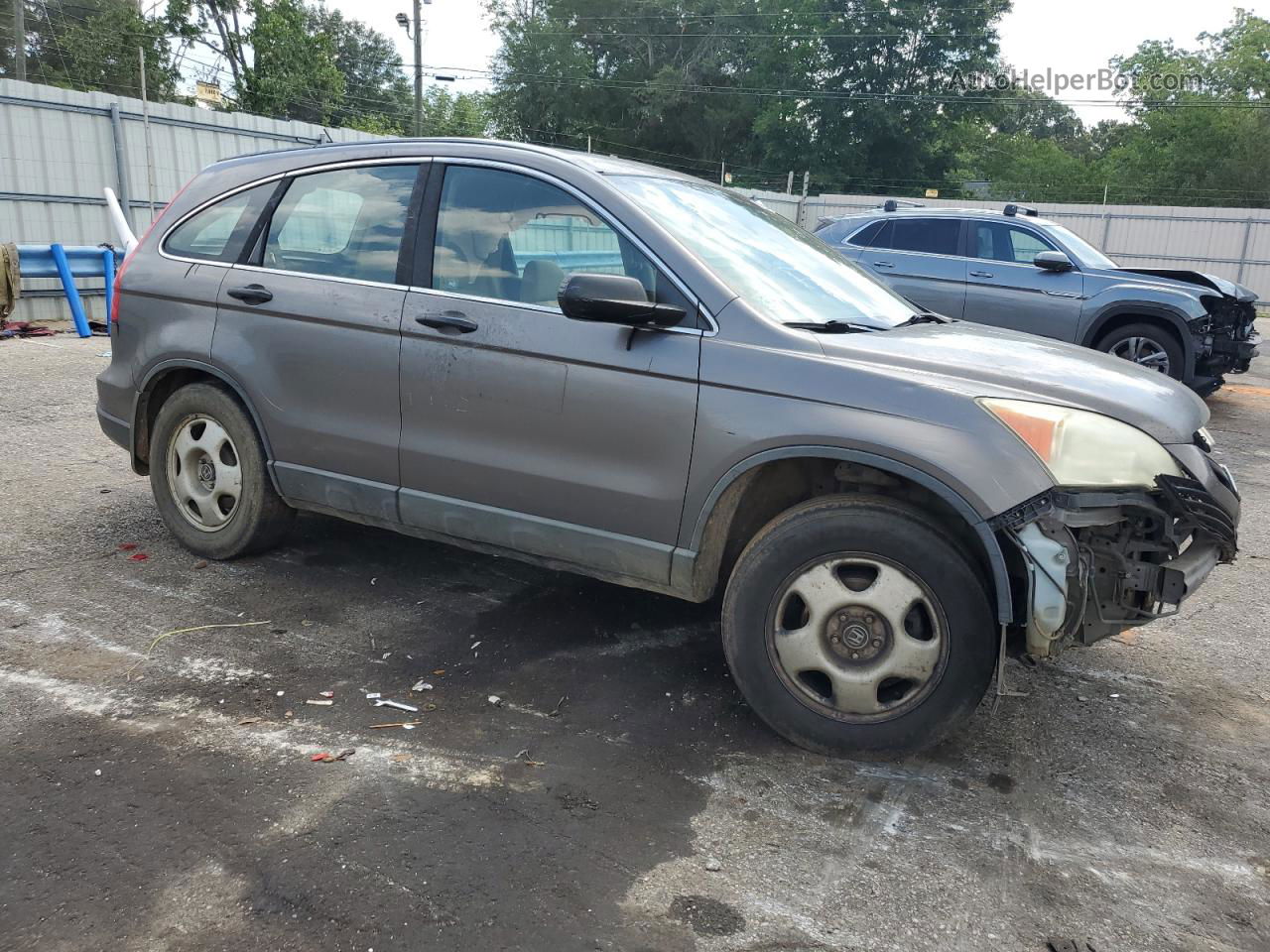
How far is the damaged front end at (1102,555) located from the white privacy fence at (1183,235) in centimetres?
2283

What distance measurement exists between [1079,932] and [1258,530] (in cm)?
458

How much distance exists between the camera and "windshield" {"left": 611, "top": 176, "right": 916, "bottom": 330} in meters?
3.62

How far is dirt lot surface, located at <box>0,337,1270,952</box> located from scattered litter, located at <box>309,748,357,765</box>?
42 mm

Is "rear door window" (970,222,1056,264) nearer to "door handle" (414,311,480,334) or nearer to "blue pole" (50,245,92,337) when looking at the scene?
"door handle" (414,311,480,334)

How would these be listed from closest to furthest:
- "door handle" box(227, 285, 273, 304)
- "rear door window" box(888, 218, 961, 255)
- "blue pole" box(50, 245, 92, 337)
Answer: "door handle" box(227, 285, 273, 304) < "rear door window" box(888, 218, 961, 255) < "blue pole" box(50, 245, 92, 337)

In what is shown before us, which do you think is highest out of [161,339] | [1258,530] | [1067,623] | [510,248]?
[510,248]

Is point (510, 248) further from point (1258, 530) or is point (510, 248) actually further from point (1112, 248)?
point (1112, 248)

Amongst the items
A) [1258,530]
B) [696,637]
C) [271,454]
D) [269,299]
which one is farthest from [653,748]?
[1258,530]

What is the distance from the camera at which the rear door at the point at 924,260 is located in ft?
34.7

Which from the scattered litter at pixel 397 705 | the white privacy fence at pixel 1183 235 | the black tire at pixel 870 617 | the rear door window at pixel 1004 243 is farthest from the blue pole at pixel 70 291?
the white privacy fence at pixel 1183 235

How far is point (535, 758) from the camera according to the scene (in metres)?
3.23

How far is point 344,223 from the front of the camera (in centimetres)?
433

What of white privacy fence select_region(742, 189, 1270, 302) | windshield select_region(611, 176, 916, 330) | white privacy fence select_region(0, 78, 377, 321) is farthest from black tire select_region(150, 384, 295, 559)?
white privacy fence select_region(742, 189, 1270, 302)

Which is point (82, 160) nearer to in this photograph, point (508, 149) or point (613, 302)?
point (508, 149)
